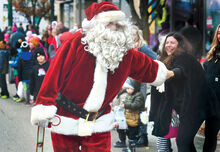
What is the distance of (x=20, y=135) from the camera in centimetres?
666

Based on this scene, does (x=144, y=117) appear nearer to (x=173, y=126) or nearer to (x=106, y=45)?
(x=173, y=126)

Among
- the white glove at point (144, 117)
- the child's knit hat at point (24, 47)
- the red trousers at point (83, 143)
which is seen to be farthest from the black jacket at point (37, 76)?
the red trousers at point (83, 143)

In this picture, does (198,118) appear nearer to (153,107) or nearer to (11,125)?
(153,107)

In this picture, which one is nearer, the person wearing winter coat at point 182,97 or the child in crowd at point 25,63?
the person wearing winter coat at point 182,97

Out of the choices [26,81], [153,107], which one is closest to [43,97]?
[153,107]

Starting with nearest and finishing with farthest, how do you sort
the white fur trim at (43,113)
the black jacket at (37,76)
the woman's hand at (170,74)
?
the white fur trim at (43,113) → the woman's hand at (170,74) → the black jacket at (37,76)

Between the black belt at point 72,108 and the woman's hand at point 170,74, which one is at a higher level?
the woman's hand at point 170,74

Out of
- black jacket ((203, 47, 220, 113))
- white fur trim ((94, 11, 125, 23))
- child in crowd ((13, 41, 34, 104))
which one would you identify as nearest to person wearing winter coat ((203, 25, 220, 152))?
black jacket ((203, 47, 220, 113))

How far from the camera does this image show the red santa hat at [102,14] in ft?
11.1

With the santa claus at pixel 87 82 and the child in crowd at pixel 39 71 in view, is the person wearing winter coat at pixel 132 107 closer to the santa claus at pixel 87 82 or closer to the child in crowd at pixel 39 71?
the santa claus at pixel 87 82

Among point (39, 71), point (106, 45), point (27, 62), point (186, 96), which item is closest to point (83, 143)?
point (106, 45)

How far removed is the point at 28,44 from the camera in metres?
9.84

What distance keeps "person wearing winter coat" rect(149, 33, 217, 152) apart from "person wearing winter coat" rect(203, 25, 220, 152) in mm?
268

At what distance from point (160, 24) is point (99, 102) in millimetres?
12187
